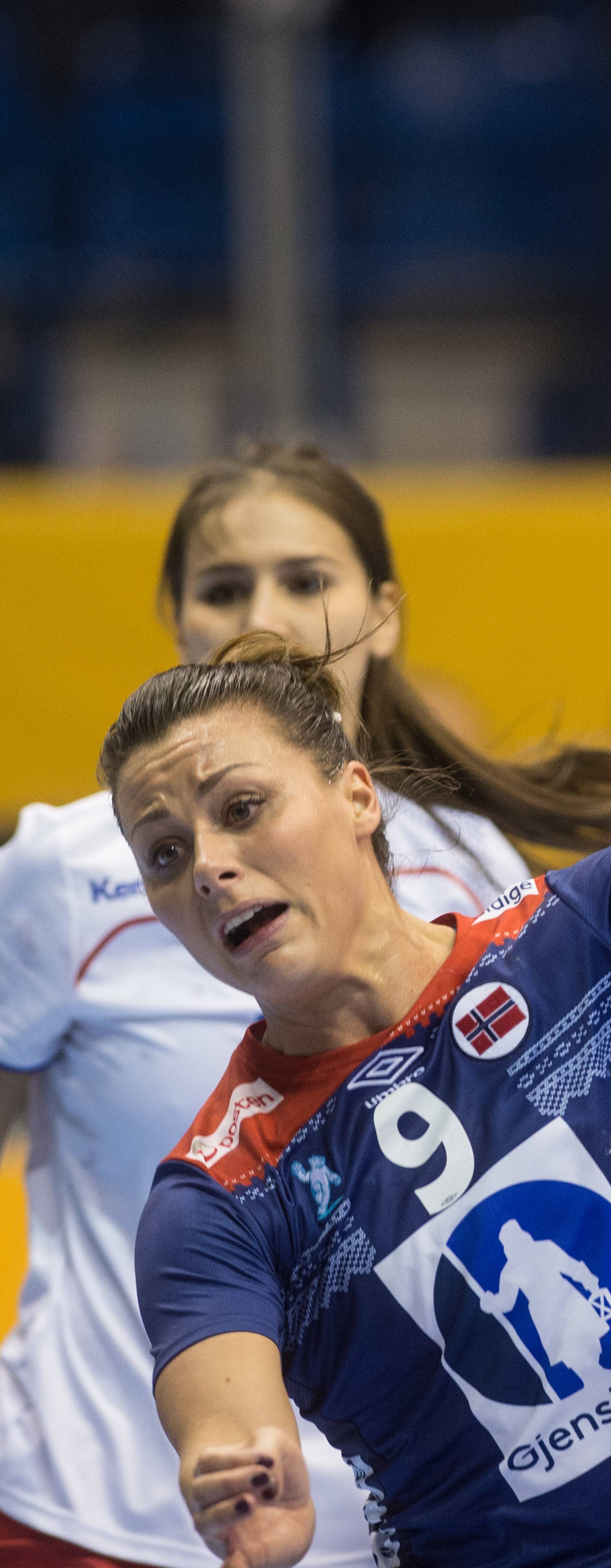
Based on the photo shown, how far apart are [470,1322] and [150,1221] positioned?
0.16 m

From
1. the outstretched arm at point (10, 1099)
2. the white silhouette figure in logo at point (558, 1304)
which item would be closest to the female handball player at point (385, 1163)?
the white silhouette figure in logo at point (558, 1304)

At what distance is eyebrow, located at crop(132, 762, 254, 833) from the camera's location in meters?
0.78

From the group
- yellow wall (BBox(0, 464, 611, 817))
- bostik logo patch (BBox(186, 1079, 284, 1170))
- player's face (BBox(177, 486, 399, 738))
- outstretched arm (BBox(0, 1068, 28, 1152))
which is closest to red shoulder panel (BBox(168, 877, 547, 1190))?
bostik logo patch (BBox(186, 1079, 284, 1170))

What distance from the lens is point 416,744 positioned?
3.88 ft

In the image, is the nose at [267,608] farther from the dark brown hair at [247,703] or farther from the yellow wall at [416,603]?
the yellow wall at [416,603]

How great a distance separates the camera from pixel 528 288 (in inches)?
206

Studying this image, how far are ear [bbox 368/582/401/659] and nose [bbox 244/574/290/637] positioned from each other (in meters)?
0.07

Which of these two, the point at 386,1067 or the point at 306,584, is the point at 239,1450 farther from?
the point at 306,584

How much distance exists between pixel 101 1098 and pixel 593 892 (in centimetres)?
48

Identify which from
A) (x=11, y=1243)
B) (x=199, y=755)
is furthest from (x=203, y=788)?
(x=11, y=1243)

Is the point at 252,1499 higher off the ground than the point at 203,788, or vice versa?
the point at 203,788

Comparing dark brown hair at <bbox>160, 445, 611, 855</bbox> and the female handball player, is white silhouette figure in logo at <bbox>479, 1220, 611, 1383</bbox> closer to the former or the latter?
the female handball player

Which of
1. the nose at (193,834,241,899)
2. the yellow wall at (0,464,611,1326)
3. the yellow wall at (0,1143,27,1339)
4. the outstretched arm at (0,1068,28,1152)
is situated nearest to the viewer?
the nose at (193,834,241,899)

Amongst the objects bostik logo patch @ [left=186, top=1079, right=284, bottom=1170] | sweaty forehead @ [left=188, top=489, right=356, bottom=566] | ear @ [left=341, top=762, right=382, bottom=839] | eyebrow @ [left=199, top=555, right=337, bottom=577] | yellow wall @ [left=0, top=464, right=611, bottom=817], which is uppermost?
sweaty forehead @ [left=188, top=489, right=356, bottom=566]
